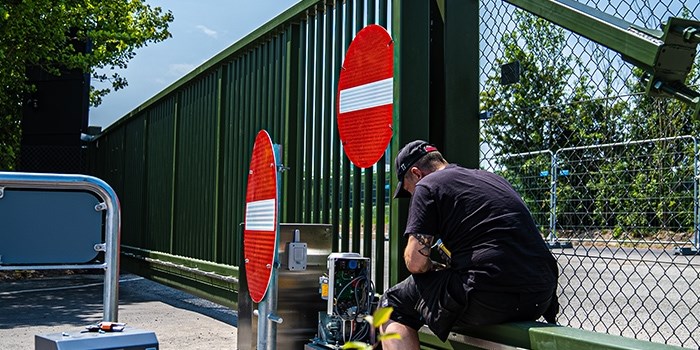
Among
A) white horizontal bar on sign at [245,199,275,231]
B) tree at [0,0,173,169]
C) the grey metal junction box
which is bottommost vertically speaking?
the grey metal junction box

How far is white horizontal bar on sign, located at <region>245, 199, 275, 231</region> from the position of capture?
166 inches

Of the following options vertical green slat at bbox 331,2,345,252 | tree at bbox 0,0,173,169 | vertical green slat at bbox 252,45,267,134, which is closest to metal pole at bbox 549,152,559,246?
vertical green slat at bbox 331,2,345,252

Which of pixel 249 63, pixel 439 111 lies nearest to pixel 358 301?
pixel 439 111

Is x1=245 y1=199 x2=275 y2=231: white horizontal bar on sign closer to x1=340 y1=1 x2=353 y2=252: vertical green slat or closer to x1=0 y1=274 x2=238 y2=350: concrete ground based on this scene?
x1=340 y1=1 x2=353 y2=252: vertical green slat

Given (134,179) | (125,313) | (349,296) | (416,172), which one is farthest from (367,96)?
(134,179)

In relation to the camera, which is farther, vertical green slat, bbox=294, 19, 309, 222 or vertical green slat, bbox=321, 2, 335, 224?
vertical green slat, bbox=294, 19, 309, 222

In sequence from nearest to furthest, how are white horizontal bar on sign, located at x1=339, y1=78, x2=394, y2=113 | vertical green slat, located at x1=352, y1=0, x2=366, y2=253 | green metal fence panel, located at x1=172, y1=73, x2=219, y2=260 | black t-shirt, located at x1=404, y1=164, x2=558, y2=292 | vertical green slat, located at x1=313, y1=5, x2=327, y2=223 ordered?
1. black t-shirt, located at x1=404, y1=164, x2=558, y2=292
2. white horizontal bar on sign, located at x1=339, y1=78, x2=394, y2=113
3. vertical green slat, located at x1=352, y1=0, x2=366, y2=253
4. vertical green slat, located at x1=313, y1=5, x2=327, y2=223
5. green metal fence panel, located at x1=172, y1=73, x2=219, y2=260

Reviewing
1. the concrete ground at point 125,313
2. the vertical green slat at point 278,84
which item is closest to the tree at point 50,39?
the concrete ground at point 125,313

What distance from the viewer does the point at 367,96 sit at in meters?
4.84

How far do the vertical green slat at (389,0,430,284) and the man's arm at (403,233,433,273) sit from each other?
2.89 ft

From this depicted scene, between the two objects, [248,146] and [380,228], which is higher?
[248,146]

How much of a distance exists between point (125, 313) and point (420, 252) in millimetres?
5571

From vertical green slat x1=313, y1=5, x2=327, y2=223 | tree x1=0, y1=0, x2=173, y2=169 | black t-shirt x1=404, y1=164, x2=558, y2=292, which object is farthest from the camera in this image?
tree x1=0, y1=0, x2=173, y2=169

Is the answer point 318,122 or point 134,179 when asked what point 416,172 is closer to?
point 318,122
